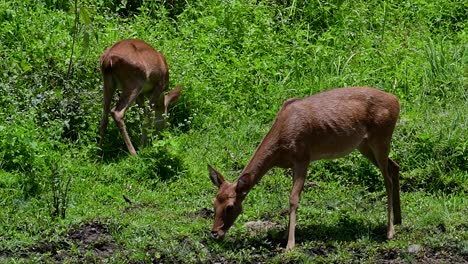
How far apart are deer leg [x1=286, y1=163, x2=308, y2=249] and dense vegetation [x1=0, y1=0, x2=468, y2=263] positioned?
156 millimetres

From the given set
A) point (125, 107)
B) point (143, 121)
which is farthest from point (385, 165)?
point (125, 107)

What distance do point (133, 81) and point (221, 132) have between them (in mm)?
1204

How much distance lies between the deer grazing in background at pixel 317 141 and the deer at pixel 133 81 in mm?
2875

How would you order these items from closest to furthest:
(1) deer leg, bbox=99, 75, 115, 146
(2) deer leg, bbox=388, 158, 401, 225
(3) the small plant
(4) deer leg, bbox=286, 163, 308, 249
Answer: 1. (4) deer leg, bbox=286, 163, 308, 249
2. (3) the small plant
3. (2) deer leg, bbox=388, 158, 401, 225
4. (1) deer leg, bbox=99, 75, 115, 146

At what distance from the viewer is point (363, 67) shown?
13.4 metres

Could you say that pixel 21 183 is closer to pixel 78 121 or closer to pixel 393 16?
pixel 78 121

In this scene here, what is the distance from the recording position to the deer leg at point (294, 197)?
889 cm

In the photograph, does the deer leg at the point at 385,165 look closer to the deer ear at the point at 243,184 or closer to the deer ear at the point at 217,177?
the deer ear at the point at 243,184

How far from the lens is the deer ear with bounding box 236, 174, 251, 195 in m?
8.96

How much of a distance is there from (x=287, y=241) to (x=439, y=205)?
1993 mm

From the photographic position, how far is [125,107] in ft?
39.3

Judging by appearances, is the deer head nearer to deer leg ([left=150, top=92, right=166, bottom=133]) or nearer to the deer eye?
the deer eye

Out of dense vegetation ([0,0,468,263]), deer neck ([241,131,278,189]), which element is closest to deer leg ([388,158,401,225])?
dense vegetation ([0,0,468,263])

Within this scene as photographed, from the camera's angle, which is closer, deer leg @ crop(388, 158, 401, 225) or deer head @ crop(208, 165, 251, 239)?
deer head @ crop(208, 165, 251, 239)
